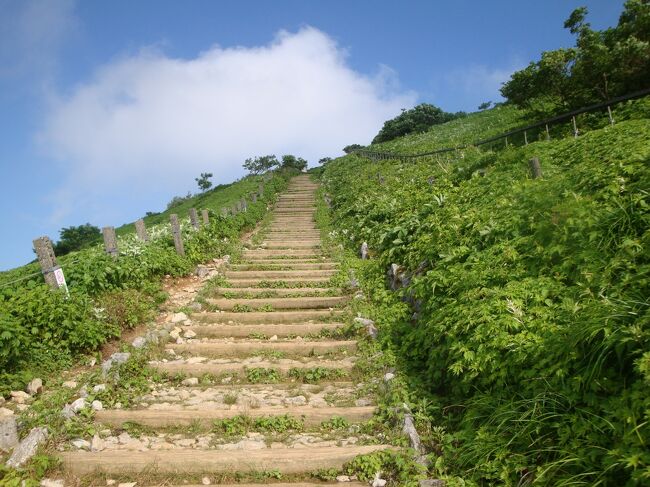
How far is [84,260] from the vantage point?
7.84 meters

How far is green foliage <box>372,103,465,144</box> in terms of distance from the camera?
57.0 metres

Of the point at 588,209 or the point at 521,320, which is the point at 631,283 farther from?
the point at 588,209

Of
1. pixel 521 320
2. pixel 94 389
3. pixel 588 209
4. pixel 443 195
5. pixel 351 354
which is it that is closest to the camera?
pixel 521 320

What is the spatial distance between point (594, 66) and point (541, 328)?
14136 mm

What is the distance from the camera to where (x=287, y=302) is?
852 centimetres

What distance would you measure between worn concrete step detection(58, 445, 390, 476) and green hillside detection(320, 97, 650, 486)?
40.4 inches

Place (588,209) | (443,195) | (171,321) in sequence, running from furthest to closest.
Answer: (443,195)
(171,321)
(588,209)

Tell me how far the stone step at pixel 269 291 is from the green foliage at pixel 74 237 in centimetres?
4141

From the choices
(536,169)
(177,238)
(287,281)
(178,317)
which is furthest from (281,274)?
(536,169)

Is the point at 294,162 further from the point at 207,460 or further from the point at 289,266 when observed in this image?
the point at 207,460

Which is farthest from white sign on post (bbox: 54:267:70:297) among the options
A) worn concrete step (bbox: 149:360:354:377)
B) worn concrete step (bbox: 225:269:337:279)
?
worn concrete step (bbox: 225:269:337:279)

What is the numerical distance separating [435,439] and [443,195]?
6.86 metres

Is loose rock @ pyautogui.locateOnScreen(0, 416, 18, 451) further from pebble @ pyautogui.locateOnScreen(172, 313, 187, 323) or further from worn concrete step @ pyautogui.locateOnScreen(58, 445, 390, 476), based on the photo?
pebble @ pyautogui.locateOnScreen(172, 313, 187, 323)

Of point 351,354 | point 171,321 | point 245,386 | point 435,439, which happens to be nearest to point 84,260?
point 171,321
